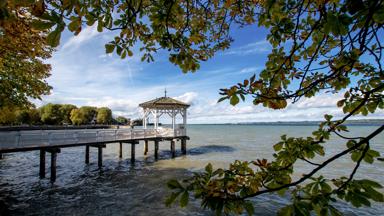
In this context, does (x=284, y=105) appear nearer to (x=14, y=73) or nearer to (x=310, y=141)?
(x=310, y=141)

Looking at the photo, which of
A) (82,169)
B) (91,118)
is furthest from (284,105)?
(91,118)

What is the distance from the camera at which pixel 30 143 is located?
13.8 meters

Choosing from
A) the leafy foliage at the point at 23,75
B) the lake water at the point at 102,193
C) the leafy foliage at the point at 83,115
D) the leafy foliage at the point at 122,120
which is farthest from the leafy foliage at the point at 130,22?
the leafy foliage at the point at 122,120

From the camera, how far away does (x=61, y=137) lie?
1573 centimetres

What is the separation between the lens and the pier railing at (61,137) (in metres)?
13.0

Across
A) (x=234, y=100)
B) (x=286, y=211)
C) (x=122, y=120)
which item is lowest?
(x=286, y=211)

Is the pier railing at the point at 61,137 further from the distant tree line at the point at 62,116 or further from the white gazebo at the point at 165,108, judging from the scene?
the distant tree line at the point at 62,116

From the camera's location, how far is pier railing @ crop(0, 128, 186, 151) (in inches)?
510

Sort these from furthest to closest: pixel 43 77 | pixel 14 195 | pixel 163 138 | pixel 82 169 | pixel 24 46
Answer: pixel 163 138, pixel 82 169, pixel 43 77, pixel 14 195, pixel 24 46

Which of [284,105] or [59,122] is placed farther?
[59,122]

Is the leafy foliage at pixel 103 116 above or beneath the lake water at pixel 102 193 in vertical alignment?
above

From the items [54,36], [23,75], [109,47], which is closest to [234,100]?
[109,47]

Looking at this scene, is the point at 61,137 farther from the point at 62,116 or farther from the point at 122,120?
the point at 122,120

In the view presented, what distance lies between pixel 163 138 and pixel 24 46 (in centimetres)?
1748
